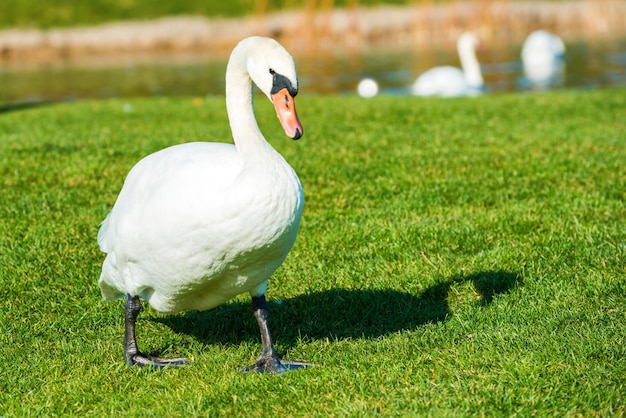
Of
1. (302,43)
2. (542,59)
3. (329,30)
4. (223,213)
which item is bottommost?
(542,59)

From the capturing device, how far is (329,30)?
113ft

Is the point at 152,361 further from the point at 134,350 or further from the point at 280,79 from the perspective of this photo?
the point at 280,79

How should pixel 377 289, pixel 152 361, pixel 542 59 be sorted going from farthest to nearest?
pixel 542 59 < pixel 377 289 < pixel 152 361

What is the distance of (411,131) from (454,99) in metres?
3.29

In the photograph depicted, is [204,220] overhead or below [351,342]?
overhead

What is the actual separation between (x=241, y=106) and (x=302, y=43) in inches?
1222

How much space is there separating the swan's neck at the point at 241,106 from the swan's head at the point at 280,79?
224 millimetres

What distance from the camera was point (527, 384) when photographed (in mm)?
3910

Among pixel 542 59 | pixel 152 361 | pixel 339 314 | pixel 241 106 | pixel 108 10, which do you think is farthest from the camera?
pixel 108 10

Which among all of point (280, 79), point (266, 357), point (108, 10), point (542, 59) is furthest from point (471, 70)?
point (108, 10)

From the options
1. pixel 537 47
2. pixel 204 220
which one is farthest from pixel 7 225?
pixel 537 47

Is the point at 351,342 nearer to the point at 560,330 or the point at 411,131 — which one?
the point at 560,330

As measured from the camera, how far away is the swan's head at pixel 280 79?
3738 millimetres

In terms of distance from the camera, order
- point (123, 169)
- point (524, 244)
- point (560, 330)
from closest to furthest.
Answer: point (560, 330) → point (524, 244) → point (123, 169)
